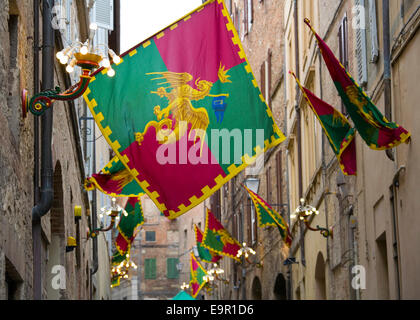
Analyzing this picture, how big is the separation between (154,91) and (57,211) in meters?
5.48

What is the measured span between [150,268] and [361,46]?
5321 centimetres

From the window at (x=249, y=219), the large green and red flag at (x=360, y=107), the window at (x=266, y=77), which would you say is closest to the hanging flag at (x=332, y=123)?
the large green and red flag at (x=360, y=107)

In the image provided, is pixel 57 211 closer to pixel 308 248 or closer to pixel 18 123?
pixel 18 123

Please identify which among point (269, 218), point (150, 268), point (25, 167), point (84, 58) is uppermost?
point (150, 268)

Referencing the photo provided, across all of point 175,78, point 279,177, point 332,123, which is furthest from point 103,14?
point 175,78

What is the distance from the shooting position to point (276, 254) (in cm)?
2767

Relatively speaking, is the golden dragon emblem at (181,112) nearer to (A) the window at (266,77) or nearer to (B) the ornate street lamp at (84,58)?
(B) the ornate street lamp at (84,58)

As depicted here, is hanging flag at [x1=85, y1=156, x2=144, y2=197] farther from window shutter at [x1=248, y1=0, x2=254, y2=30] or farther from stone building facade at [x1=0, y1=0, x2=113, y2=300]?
window shutter at [x1=248, y1=0, x2=254, y2=30]

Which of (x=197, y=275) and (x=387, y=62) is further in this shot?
(x=197, y=275)

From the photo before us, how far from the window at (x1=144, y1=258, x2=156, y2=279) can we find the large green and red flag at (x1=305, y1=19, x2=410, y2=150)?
5641 cm

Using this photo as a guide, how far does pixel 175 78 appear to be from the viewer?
39.1ft

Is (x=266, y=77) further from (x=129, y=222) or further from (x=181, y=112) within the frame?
(x=181, y=112)

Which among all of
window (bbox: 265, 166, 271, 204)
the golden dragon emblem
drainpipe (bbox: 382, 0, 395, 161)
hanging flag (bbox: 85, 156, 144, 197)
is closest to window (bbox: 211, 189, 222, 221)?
window (bbox: 265, 166, 271, 204)
